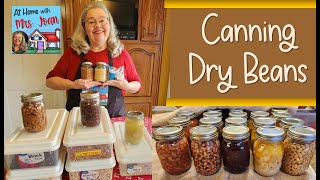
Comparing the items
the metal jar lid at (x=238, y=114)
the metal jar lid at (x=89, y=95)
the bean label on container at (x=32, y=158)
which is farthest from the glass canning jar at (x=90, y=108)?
the metal jar lid at (x=238, y=114)

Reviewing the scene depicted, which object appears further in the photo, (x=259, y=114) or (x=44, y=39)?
(x=259, y=114)

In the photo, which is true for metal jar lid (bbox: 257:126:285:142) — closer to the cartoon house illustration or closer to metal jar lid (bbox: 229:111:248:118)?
metal jar lid (bbox: 229:111:248:118)

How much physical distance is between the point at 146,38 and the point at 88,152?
0.27 m

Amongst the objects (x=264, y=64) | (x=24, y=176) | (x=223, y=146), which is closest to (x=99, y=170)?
(x=24, y=176)

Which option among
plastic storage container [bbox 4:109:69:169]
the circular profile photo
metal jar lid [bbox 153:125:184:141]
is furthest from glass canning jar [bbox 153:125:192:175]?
the circular profile photo

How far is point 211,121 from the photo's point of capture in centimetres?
74

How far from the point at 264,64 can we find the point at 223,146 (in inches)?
7.9

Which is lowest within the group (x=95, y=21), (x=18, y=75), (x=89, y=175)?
(x=89, y=175)

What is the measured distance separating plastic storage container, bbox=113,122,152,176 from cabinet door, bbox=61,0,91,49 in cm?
25

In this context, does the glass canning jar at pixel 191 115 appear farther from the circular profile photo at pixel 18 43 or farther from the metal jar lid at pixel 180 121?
the circular profile photo at pixel 18 43

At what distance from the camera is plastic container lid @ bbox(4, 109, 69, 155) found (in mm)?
582

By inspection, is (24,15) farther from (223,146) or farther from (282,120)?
(282,120)

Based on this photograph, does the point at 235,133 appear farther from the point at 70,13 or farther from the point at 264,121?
the point at 70,13

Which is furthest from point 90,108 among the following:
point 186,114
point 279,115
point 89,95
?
point 279,115
